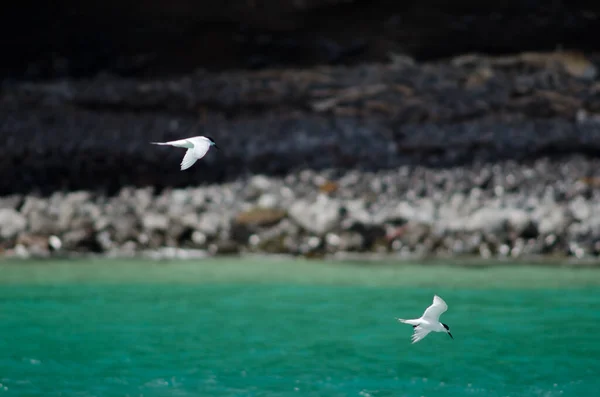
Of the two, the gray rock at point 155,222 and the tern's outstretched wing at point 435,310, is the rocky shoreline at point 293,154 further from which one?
the tern's outstretched wing at point 435,310

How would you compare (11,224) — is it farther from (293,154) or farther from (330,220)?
(293,154)

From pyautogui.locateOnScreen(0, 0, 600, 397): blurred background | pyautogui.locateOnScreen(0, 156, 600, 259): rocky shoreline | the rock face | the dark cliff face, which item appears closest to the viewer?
pyautogui.locateOnScreen(0, 0, 600, 397): blurred background

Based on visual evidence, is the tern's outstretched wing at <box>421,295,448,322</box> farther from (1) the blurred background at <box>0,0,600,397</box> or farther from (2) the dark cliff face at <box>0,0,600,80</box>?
(2) the dark cliff face at <box>0,0,600,80</box>

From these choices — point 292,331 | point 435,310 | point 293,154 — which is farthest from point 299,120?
point 435,310

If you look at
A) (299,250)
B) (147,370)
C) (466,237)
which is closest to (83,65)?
(299,250)

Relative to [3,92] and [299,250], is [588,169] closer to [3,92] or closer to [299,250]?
[299,250]

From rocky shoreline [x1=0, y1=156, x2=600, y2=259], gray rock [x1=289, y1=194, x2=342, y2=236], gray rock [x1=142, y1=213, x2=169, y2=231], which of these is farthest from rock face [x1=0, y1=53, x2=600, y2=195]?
gray rock [x1=289, y1=194, x2=342, y2=236]
